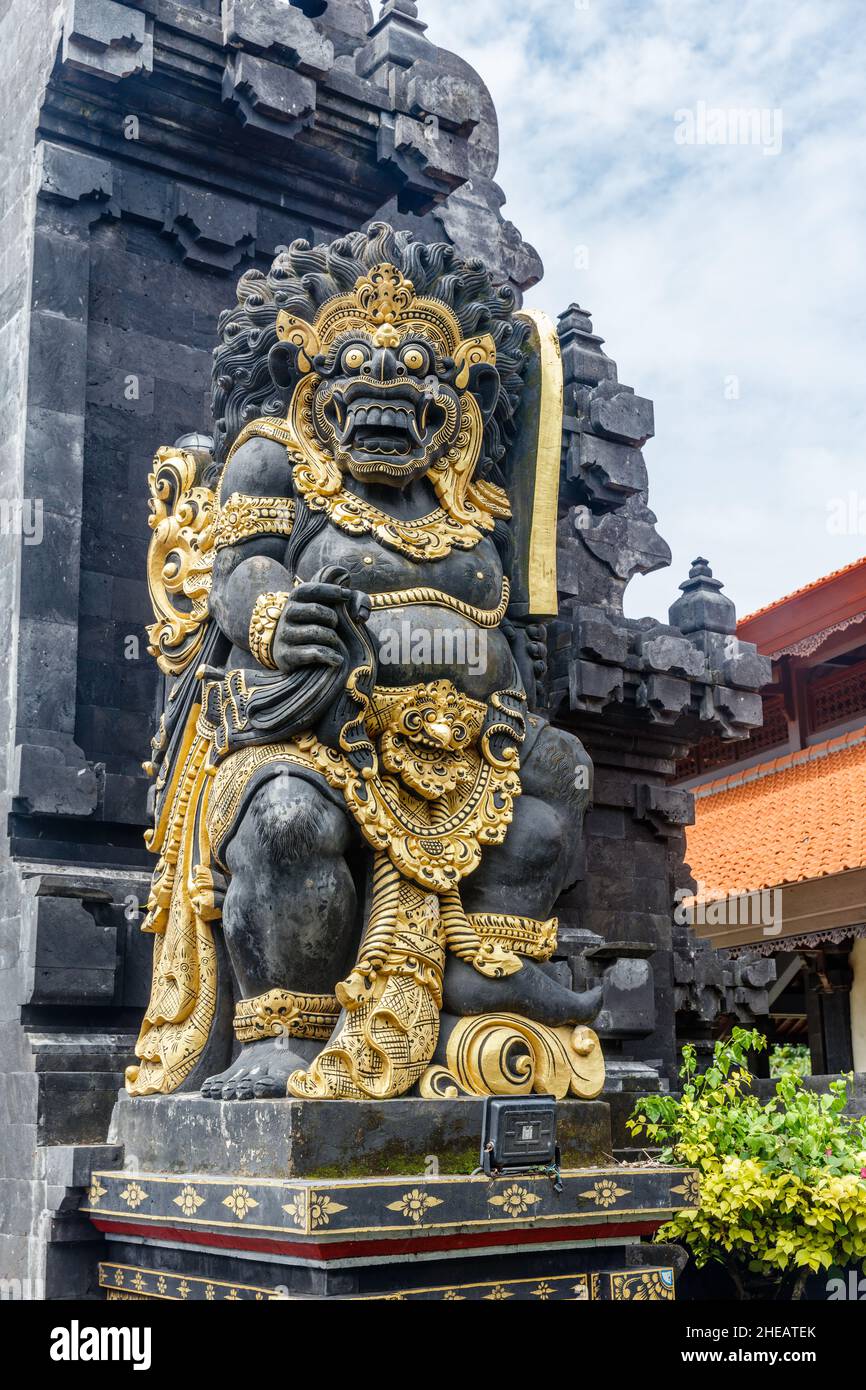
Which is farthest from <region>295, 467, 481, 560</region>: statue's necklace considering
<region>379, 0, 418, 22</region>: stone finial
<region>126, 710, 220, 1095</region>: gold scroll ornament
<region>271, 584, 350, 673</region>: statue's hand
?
<region>379, 0, 418, 22</region>: stone finial

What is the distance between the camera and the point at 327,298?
659cm

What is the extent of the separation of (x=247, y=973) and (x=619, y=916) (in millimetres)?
4348

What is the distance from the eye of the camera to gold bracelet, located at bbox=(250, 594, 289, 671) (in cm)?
612

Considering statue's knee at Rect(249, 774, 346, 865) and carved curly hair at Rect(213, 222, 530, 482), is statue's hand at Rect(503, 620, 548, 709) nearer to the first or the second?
carved curly hair at Rect(213, 222, 530, 482)

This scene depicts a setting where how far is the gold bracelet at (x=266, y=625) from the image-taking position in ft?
20.1

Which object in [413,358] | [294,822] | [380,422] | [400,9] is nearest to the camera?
[294,822]

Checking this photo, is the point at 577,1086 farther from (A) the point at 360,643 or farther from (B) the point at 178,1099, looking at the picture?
(A) the point at 360,643

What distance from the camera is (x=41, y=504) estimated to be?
795cm

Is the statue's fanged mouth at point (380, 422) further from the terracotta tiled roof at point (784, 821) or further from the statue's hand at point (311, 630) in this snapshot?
the terracotta tiled roof at point (784, 821)

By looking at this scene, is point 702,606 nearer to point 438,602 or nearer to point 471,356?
point 471,356

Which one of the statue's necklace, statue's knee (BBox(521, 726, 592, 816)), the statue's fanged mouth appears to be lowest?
statue's knee (BBox(521, 726, 592, 816))

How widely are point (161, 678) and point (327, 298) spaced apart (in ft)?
7.75

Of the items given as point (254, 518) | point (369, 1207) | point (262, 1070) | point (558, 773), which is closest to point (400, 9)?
point (254, 518)
